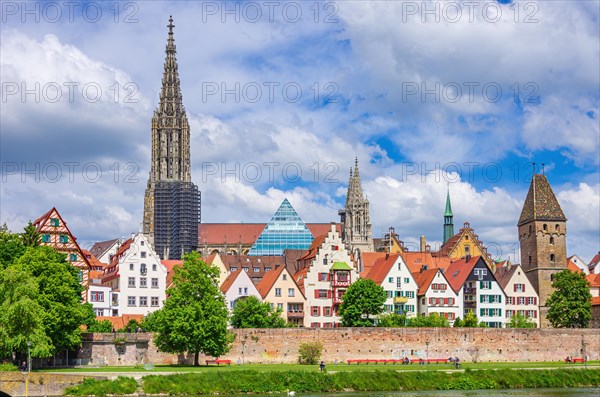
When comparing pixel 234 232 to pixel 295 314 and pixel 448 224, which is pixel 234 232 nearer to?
pixel 448 224

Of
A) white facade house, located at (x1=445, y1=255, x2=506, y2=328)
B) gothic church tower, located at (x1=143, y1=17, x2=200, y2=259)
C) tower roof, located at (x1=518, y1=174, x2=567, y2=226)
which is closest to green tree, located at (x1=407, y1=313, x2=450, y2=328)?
white facade house, located at (x1=445, y1=255, x2=506, y2=328)

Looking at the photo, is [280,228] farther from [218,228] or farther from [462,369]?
[462,369]

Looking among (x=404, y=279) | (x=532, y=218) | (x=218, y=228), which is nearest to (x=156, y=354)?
(x=404, y=279)

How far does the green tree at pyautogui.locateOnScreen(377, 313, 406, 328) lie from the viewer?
103 metres

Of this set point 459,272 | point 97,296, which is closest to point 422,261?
point 459,272

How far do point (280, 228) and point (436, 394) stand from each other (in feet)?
352

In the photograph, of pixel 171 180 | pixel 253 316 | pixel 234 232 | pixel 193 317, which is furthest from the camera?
pixel 171 180

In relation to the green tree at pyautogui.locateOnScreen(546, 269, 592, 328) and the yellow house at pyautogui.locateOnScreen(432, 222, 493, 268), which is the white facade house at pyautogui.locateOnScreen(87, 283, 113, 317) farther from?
the yellow house at pyautogui.locateOnScreen(432, 222, 493, 268)

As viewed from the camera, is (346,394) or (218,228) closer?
(346,394)

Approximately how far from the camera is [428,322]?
10219cm

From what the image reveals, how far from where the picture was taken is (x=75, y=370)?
76.3 meters

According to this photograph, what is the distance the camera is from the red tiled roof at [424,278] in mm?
112500

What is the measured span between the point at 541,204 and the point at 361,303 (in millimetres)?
30228

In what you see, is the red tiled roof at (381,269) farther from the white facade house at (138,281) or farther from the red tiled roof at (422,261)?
the white facade house at (138,281)
